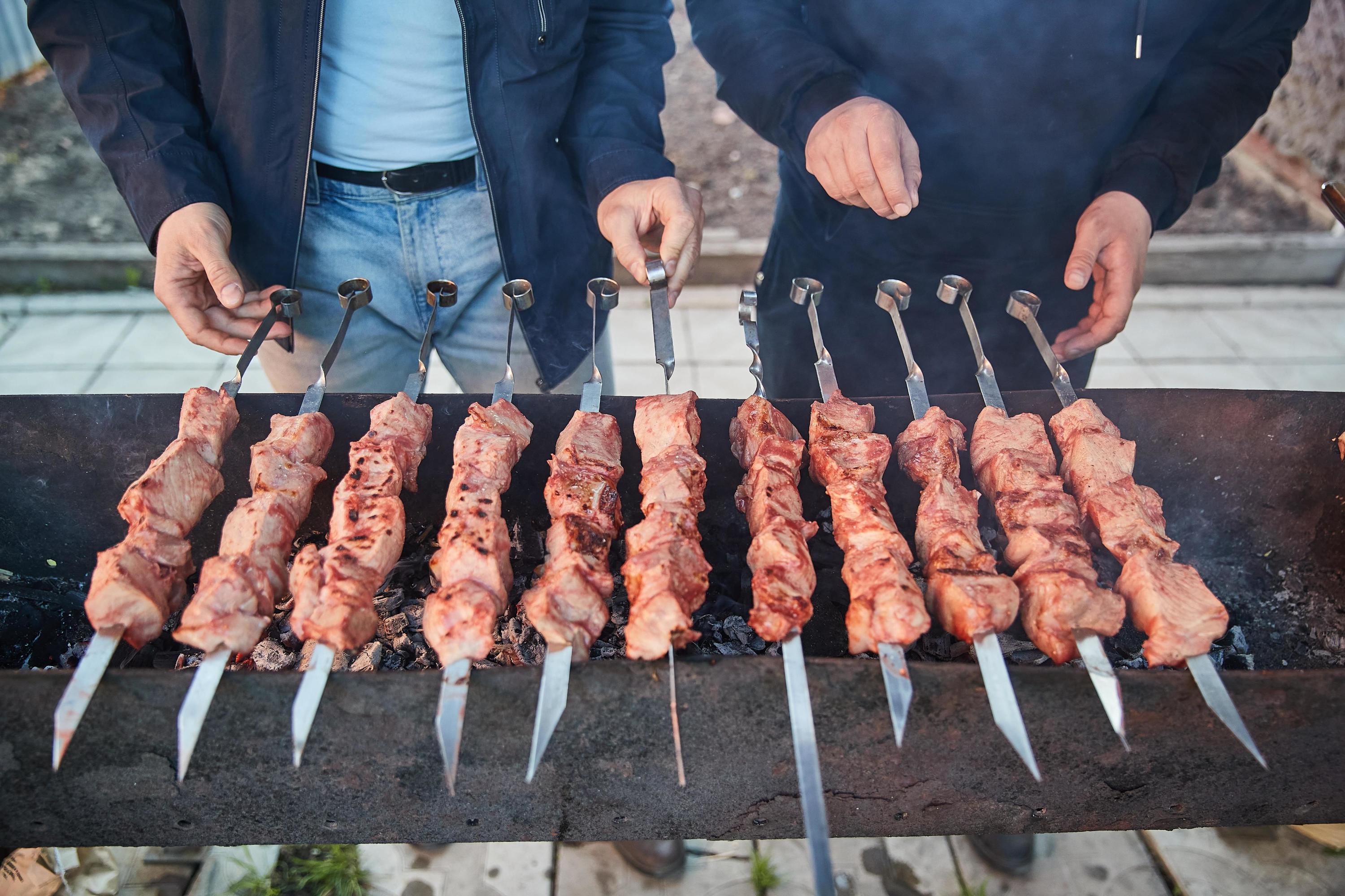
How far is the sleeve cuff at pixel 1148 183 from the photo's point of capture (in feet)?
9.19

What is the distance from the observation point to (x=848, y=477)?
216 centimetres

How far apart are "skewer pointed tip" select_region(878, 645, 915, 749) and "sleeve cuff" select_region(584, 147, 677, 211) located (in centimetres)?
177

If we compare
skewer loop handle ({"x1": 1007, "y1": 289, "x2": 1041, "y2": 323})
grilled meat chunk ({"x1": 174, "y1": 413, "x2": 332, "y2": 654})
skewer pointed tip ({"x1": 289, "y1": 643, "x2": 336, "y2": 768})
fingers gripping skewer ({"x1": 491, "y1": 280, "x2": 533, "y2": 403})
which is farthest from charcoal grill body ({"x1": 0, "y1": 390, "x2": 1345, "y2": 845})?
skewer loop handle ({"x1": 1007, "y1": 289, "x2": 1041, "y2": 323})

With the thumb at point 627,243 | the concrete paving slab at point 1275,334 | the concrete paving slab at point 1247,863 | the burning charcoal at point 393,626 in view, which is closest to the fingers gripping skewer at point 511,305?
the thumb at point 627,243

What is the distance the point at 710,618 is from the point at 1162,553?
1181mm

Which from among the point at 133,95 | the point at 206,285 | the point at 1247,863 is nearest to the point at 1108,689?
the point at 1247,863

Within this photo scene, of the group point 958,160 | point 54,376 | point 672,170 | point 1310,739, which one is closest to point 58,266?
point 54,376

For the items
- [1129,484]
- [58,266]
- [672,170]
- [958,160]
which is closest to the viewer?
[1129,484]

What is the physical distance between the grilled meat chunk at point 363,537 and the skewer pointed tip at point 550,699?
0.46 m

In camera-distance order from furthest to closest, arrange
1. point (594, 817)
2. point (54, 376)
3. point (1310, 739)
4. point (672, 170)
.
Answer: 1. point (54, 376)
2. point (672, 170)
3. point (594, 817)
4. point (1310, 739)

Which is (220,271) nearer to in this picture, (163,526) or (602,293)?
(163,526)

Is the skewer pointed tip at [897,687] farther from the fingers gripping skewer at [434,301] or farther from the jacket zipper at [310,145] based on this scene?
the jacket zipper at [310,145]

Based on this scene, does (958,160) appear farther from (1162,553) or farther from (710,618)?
(710,618)

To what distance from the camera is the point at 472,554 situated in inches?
72.9
